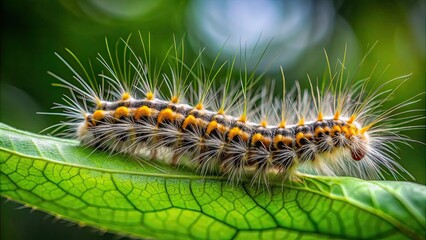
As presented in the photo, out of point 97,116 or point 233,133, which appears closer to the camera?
point 233,133

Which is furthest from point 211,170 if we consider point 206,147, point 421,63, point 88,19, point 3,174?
point 421,63

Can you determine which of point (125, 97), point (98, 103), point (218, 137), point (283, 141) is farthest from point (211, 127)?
point (98, 103)

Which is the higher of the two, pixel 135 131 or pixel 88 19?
pixel 88 19

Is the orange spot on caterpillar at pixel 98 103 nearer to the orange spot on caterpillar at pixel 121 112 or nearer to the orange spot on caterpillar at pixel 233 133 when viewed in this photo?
the orange spot on caterpillar at pixel 121 112

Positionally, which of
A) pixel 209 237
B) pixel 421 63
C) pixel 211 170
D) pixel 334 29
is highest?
pixel 334 29

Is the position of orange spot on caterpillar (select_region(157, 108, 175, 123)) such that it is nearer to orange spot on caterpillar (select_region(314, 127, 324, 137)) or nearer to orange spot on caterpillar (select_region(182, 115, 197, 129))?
orange spot on caterpillar (select_region(182, 115, 197, 129))

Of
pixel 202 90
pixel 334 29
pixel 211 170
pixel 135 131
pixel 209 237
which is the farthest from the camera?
pixel 334 29

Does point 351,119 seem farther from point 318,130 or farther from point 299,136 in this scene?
point 299,136

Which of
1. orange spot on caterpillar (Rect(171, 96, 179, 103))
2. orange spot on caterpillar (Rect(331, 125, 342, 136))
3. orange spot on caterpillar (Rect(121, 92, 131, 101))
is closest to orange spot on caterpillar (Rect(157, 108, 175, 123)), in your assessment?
orange spot on caterpillar (Rect(171, 96, 179, 103))

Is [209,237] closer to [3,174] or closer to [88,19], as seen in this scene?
[3,174]
